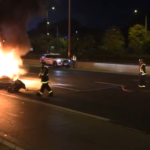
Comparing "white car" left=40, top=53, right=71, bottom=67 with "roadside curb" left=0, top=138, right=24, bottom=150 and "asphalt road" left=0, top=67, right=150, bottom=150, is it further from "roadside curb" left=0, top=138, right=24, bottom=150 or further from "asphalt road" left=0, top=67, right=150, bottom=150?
"roadside curb" left=0, top=138, right=24, bottom=150

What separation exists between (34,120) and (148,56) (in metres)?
35.5

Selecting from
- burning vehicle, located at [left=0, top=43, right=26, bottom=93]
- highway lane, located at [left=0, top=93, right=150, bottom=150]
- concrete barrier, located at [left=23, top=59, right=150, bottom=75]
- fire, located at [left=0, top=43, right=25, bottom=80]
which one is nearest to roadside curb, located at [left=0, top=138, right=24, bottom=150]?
highway lane, located at [left=0, top=93, right=150, bottom=150]

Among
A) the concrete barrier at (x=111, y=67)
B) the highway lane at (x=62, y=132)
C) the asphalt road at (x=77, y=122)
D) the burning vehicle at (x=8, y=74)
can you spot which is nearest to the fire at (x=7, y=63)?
the burning vehicle at (x=8, y=74)

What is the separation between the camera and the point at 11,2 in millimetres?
12398

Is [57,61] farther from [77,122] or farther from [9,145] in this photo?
[9,145]

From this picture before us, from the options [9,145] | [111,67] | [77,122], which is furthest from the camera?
[111,67]

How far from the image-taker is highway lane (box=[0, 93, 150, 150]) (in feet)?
19.5

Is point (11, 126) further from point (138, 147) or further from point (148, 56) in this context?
point (148, 56)

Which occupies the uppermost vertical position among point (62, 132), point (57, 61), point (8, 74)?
point (57, 61)

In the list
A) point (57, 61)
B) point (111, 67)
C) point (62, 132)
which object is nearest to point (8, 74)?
point (62, 132)

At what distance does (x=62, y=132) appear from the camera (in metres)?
6.91

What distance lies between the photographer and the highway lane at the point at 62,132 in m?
5.94

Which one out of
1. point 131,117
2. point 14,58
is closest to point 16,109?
point 131,117

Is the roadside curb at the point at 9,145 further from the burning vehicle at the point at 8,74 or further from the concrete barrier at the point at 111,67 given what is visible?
the concrete barrier at the point at 111,67
